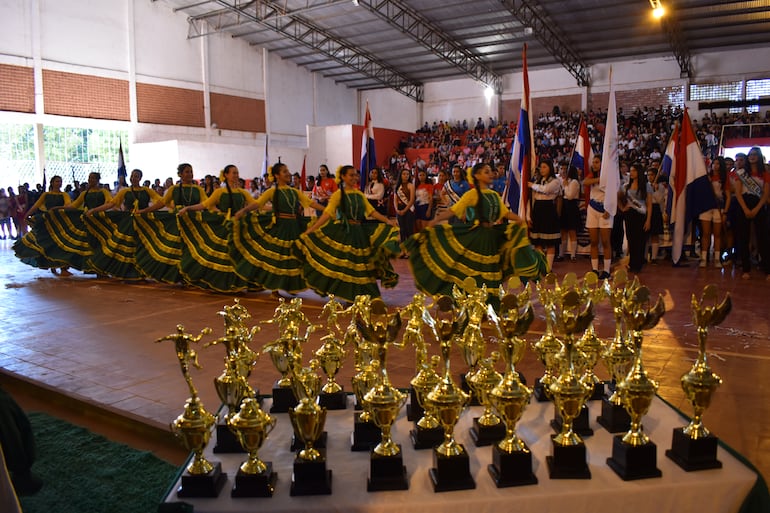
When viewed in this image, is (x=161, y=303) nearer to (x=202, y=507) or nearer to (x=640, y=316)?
(x=202, y=507)

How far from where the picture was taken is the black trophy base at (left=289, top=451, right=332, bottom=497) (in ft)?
6.46

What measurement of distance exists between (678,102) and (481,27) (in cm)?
778

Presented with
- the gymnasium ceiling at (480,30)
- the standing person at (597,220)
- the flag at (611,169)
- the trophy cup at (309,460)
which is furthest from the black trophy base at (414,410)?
the gymnasium ceiling at (480,30)

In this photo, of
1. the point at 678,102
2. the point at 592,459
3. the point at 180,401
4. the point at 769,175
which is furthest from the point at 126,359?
the point at 678,102

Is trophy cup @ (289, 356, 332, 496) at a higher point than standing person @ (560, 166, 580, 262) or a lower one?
lower

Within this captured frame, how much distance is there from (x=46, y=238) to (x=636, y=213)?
855 centimetres

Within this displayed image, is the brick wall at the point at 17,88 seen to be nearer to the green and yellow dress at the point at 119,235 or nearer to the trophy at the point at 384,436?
the green and yellow dress at the point at 119,235

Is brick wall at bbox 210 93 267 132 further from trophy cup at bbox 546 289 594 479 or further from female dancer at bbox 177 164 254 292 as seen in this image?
trophy cup at bbox 546 289 594 479

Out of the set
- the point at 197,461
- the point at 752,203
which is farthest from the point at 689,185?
the point at 197,461

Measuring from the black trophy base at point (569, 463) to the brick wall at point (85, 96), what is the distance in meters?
20.4

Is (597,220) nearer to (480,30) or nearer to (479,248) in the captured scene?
(479,248)

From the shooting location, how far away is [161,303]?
6656 millimetres

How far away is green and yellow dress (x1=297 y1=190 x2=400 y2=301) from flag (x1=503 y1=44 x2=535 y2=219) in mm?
1220

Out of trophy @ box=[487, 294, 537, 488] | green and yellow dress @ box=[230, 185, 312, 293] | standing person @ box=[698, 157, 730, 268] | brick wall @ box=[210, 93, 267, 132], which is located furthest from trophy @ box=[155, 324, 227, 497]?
brick wall @ box=[210, 93, 267, 132]
